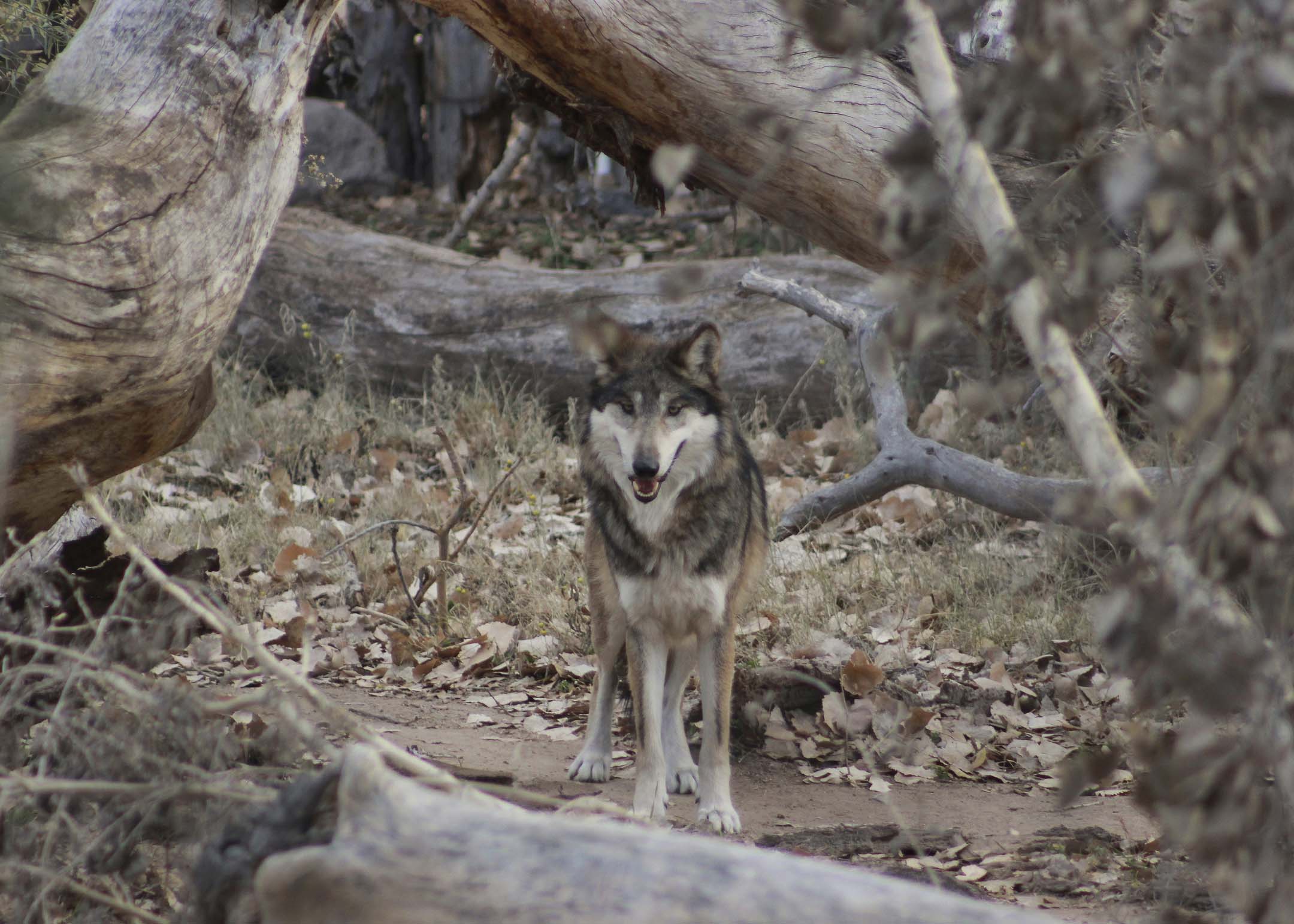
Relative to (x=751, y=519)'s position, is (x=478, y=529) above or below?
below

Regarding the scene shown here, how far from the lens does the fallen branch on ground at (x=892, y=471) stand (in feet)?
Result: 17.9

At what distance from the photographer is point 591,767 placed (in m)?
4.96

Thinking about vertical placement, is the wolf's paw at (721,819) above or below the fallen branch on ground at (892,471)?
below

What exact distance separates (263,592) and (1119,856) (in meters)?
4.55

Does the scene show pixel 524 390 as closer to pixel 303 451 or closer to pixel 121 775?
pixel 303 451

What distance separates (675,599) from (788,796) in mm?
938

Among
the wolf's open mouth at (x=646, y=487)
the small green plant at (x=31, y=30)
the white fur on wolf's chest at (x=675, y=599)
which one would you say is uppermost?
the small green plant at (x=31, y=30)

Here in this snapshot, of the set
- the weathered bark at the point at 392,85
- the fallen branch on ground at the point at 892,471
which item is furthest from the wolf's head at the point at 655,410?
the weathered bark at the point at 392,85

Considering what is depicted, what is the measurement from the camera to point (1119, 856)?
149 inches

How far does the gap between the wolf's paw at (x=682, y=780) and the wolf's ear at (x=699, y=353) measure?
1746mm

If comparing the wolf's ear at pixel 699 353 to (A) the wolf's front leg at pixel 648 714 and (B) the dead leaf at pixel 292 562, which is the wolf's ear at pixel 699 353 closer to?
(A) the wolf's front leg at pixel 648 714

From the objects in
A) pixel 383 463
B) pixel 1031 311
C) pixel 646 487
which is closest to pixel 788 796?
pixel 646 487

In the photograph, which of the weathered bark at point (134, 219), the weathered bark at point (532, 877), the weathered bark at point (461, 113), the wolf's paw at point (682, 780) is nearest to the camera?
the weathered bark at point (532, 877)

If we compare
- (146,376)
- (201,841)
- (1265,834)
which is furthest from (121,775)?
(1265,834)
